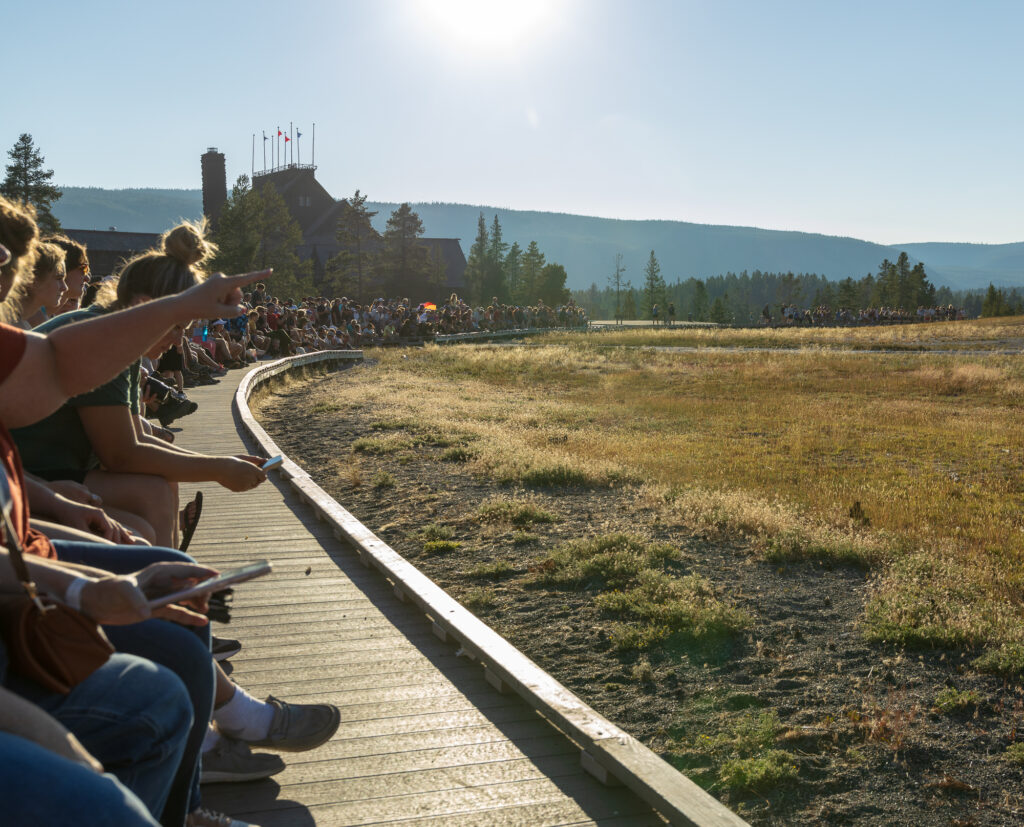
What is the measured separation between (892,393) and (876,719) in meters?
20.2

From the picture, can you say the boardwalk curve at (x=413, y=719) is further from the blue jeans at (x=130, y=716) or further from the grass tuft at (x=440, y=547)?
the blue jeans at (x=130, y=716)

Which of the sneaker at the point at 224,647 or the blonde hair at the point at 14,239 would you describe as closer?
the blonde hair at the point at 14,239

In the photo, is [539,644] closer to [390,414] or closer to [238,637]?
[238,637]

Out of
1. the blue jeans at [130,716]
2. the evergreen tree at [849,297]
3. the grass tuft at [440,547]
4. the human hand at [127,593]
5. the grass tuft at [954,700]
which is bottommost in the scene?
the grass tuft at [440,547]

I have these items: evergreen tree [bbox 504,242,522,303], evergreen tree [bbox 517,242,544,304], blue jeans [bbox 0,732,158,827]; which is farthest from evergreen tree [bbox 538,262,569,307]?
blue jeans [bbox 0,732,158,827]

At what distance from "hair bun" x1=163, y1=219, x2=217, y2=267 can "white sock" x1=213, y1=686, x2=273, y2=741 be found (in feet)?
5.46

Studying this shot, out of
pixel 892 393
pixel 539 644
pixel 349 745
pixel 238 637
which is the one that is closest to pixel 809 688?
pixel 539 644

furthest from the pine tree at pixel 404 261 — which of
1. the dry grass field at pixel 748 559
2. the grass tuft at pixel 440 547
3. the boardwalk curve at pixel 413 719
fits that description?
the boardwalk curve at pixel 413 719

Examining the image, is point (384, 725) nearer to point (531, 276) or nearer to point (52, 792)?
point (52, 792)

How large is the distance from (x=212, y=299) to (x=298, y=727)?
5.88 ft

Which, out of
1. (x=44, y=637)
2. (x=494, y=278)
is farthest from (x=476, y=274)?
(x=44, y=637)

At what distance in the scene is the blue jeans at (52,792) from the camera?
1.51 meters

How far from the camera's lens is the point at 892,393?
22844 millimetres

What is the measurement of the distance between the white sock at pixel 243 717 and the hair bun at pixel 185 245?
5.46ft
